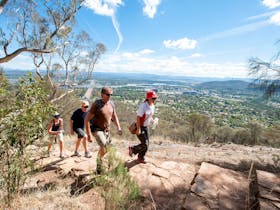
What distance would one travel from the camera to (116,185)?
7.08 ft

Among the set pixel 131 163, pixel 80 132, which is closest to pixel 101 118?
pixel 131 163

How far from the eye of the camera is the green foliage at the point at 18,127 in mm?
2256

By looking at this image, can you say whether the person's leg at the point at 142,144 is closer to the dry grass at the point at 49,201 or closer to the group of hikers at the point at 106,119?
the group of hikers at the point at 106,119

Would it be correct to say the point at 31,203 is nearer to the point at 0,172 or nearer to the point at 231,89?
the point at 0,172

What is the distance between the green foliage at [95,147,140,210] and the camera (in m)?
2.04

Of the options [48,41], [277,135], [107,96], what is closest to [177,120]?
[277,135]

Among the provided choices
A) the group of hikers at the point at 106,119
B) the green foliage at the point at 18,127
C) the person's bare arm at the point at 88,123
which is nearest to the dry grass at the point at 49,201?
the green foliage at the point at 18,127

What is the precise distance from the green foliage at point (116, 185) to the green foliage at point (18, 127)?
98 centimetres

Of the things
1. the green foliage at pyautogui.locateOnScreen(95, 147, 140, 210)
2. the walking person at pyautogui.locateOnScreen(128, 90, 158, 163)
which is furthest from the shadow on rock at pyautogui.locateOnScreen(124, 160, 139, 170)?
the green foliage at pyautogui.locateOnScreen(95, 147, 140, 210)

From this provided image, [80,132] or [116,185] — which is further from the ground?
[116,185]

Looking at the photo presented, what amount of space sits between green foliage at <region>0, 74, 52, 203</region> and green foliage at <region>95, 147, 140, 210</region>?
984mm

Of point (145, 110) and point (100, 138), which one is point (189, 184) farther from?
point (100, 138)

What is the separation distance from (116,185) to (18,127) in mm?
1328

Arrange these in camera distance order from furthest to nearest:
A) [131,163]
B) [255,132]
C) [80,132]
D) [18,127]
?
[255,132] → [80,132] → [131,163] → [18,127]
